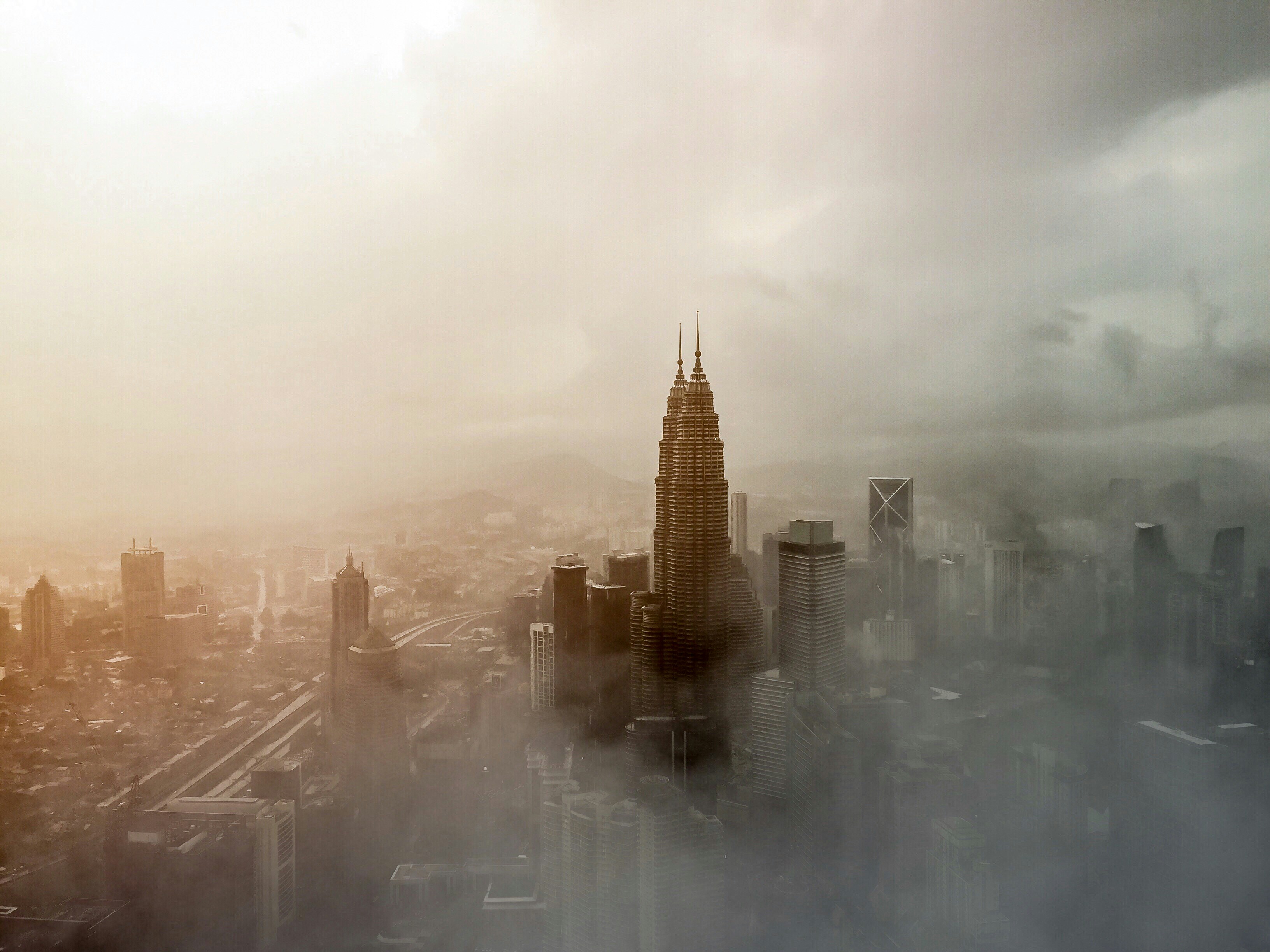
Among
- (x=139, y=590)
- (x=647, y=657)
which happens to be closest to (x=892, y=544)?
(x=647, y=657)

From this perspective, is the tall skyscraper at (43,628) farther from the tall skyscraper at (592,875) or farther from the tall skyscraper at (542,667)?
the tall skyscraper at (592,875)

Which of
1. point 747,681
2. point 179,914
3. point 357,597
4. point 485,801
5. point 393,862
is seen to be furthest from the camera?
point 747,681

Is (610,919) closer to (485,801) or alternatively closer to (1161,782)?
(485,801)

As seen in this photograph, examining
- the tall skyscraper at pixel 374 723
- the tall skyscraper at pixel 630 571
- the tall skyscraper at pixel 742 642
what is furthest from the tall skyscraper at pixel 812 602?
the tall skyscraper at pixel 374 723

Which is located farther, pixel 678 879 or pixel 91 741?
pixel 91 741

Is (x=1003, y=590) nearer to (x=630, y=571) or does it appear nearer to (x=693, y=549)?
(x=693, y=549)

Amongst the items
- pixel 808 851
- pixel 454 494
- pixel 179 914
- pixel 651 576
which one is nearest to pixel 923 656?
pixel 808 851
